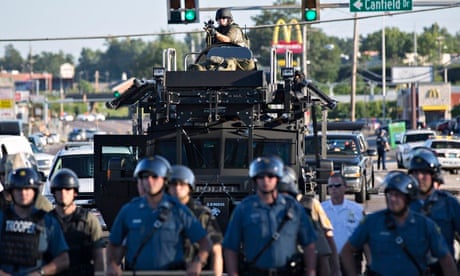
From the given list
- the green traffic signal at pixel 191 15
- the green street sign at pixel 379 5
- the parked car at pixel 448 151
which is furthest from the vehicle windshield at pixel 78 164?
the parked car at pixel 448 151

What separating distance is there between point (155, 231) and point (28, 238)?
106cm

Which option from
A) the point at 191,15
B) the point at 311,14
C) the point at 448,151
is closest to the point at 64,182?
the point at 191,15

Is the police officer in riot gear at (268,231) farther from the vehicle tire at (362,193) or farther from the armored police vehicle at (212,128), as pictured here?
the vehicle tire at (362,193)

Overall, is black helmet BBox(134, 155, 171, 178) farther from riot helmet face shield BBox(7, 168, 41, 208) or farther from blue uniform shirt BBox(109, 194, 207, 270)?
riot helmet face shield BBox(7, 168, 41, 208)

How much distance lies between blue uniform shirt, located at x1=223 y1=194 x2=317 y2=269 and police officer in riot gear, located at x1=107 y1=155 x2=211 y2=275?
0.29 meters

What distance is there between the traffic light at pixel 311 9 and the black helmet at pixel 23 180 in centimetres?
1812

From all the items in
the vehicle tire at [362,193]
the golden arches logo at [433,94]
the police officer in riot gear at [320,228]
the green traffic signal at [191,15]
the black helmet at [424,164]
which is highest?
the golden arches logo at [433,94]

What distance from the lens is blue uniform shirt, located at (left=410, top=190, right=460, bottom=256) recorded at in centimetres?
1027

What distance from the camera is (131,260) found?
9.53 m

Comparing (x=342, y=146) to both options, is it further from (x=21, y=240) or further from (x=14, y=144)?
(x=21, y=240)

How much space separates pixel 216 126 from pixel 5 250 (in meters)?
7.85

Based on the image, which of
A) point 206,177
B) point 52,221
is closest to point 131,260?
point 52,221

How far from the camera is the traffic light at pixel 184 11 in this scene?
27.2 metres

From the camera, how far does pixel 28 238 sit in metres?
9.60
